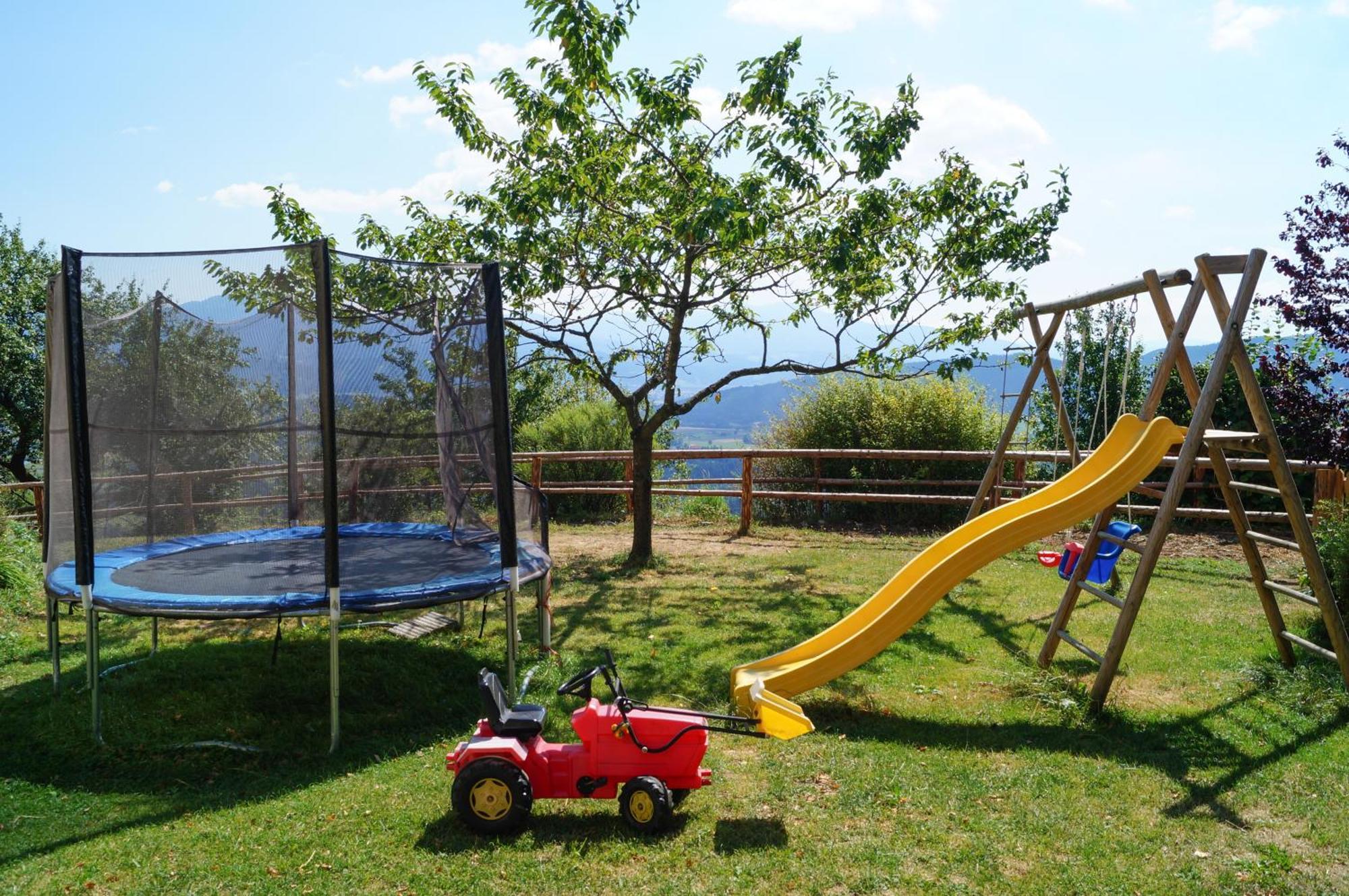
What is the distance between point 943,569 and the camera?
4891 mm

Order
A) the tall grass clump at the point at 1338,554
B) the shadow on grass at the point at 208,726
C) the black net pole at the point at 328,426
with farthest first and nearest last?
the tall grass clump at the point at 1338,554 → the black net pole at the point at 328,426 → the shadow on grass at the point at 208,726

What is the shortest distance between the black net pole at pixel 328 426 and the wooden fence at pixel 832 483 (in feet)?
2.71

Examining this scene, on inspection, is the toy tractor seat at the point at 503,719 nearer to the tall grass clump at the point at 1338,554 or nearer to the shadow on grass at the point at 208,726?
the shadow on grass at the point at 208,726

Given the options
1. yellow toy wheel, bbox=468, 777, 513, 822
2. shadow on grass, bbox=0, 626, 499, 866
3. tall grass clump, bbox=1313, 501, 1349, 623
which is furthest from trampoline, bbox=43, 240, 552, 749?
tall grass clump, bbox=1313, 501, 1349, 623

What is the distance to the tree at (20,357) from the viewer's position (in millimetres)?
19750

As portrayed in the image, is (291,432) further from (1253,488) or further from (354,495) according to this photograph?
(1253,488)

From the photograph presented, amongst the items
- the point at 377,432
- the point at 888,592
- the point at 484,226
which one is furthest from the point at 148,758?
the point at 484,226

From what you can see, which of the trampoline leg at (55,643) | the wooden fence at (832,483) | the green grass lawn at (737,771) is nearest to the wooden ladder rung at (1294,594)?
the green grass lawn at (737,771)

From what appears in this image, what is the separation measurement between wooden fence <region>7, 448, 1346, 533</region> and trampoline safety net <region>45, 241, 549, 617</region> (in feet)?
0.87

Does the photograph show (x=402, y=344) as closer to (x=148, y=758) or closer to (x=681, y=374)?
(x=148, y=758)

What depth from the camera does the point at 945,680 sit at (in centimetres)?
542

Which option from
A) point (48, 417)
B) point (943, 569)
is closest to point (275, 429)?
point (48, 417)

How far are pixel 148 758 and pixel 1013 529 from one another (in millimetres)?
4382

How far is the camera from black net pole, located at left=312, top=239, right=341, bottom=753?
436 cm
